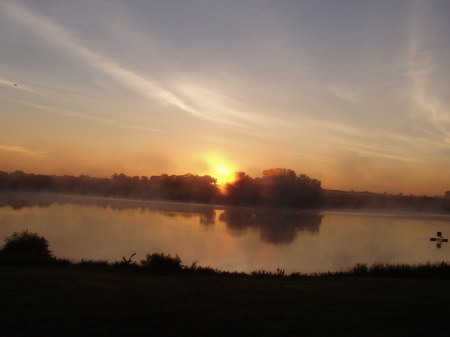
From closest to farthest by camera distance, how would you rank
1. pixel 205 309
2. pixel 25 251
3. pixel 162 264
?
pixel 205 309
pixel 162 264
pixel 25 251

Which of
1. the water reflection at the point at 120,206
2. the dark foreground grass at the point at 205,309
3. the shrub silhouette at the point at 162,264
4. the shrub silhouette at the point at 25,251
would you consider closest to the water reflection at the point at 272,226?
the water reflection at the point at 120,206

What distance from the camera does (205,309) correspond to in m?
7.23

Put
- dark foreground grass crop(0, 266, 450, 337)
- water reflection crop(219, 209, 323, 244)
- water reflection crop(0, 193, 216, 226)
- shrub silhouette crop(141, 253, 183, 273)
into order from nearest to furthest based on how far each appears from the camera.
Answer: dark foreground grass crop(0, 266, 450, 337) < shrub silhouette crop(141, 253, 183, 273) < water reflection crop(219, 209, 323, 244) < water reflection crop(0, 193, 216, 226)

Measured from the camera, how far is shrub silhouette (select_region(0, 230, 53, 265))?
1259cm

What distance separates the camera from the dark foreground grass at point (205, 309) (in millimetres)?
6090

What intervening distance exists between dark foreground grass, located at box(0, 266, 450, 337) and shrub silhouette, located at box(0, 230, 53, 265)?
3201mm

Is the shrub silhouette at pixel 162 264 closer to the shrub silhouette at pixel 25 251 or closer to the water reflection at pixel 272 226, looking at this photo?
the shrub silhouette at pixel 25 251

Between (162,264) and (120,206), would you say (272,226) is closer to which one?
(120,206)

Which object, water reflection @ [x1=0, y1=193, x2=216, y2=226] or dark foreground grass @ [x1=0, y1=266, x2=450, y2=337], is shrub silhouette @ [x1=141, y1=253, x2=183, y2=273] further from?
water reflection @ [x1=0, y1=193, x2=216, y2=226]

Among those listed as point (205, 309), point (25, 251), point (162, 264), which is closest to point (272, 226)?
point (162, 264)

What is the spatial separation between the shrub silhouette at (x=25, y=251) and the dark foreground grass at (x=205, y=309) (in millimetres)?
3201

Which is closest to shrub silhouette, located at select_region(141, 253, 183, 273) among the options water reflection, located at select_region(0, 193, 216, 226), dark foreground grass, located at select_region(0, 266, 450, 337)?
dark foreground grass, located at select_region(0, 266, 450, 337)

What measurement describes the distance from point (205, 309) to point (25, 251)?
9758 millimetres

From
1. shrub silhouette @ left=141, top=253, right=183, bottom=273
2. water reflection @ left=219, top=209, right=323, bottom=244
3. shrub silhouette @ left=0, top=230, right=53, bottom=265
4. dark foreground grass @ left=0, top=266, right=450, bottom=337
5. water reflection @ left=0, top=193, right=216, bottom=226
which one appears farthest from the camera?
water reflection @ left=0, top=193, right=216, bottom=226
